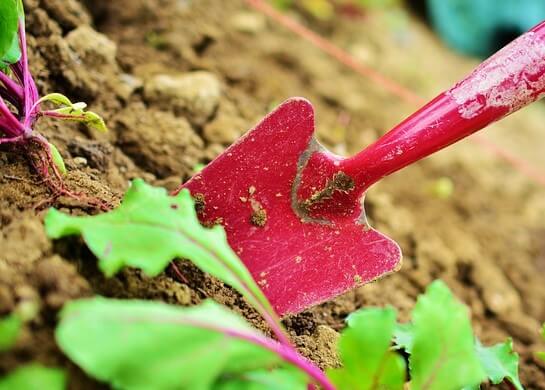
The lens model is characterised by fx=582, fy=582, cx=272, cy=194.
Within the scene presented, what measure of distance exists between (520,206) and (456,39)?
1407 millimetres

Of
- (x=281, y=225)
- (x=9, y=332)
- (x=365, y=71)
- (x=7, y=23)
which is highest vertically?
(x=7, y=23)

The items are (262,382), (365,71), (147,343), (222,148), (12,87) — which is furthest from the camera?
(365,71)

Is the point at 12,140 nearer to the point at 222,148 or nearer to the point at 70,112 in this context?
the point at 70,112

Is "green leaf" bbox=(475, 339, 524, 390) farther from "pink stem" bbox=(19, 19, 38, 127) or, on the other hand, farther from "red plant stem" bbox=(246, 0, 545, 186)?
"red plant stem" bbox=(246, 0, 545, 186)

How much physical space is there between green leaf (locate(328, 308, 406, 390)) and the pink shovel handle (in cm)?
51

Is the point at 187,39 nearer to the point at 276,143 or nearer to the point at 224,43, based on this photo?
the point at 224,43

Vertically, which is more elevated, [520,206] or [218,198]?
[218,198]

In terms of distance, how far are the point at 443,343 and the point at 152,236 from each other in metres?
0.48

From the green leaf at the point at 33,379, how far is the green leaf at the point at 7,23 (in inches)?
24.5

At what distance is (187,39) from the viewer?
86.3 inches

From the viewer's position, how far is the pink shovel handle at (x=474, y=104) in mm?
1209

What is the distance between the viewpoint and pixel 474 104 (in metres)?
1.22

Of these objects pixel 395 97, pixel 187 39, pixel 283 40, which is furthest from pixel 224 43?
pixel 395 97

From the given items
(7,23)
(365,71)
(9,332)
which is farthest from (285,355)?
(365,71)
